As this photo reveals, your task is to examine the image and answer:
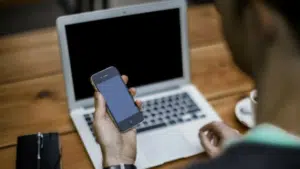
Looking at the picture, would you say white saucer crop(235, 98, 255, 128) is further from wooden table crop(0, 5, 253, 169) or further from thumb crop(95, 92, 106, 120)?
thumb crop(95, 92, 106, 120)

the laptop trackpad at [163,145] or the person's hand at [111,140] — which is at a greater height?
the person's hand at [111,140]

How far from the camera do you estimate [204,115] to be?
1204 millimetres

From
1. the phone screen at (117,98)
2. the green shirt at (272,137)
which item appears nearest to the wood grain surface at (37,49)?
the phone screen at (117,98)

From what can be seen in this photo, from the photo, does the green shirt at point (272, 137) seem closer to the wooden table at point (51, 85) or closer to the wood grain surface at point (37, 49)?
the wooden table at point (51, 85)

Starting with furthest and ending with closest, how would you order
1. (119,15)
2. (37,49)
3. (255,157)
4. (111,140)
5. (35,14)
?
1. (35,14)
2. (37,49)
3. (119,15)
4. (111,140)
5. (255,157)

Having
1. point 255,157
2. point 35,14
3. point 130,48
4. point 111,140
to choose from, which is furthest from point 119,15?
point 35,14

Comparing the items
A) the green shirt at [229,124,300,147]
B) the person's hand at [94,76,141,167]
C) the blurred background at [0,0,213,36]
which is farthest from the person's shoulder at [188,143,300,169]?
the blurred background at [0,0,213,36]

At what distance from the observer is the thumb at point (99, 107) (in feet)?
3.45

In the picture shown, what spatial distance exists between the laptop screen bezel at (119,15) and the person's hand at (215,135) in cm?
20

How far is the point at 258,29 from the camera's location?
675 millimetres

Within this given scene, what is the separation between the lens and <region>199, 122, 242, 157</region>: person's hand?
1083 millimetres

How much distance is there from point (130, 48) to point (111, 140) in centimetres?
28

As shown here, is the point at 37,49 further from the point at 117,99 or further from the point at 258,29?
the point at 258,29

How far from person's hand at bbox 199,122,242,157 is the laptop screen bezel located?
202 mm
